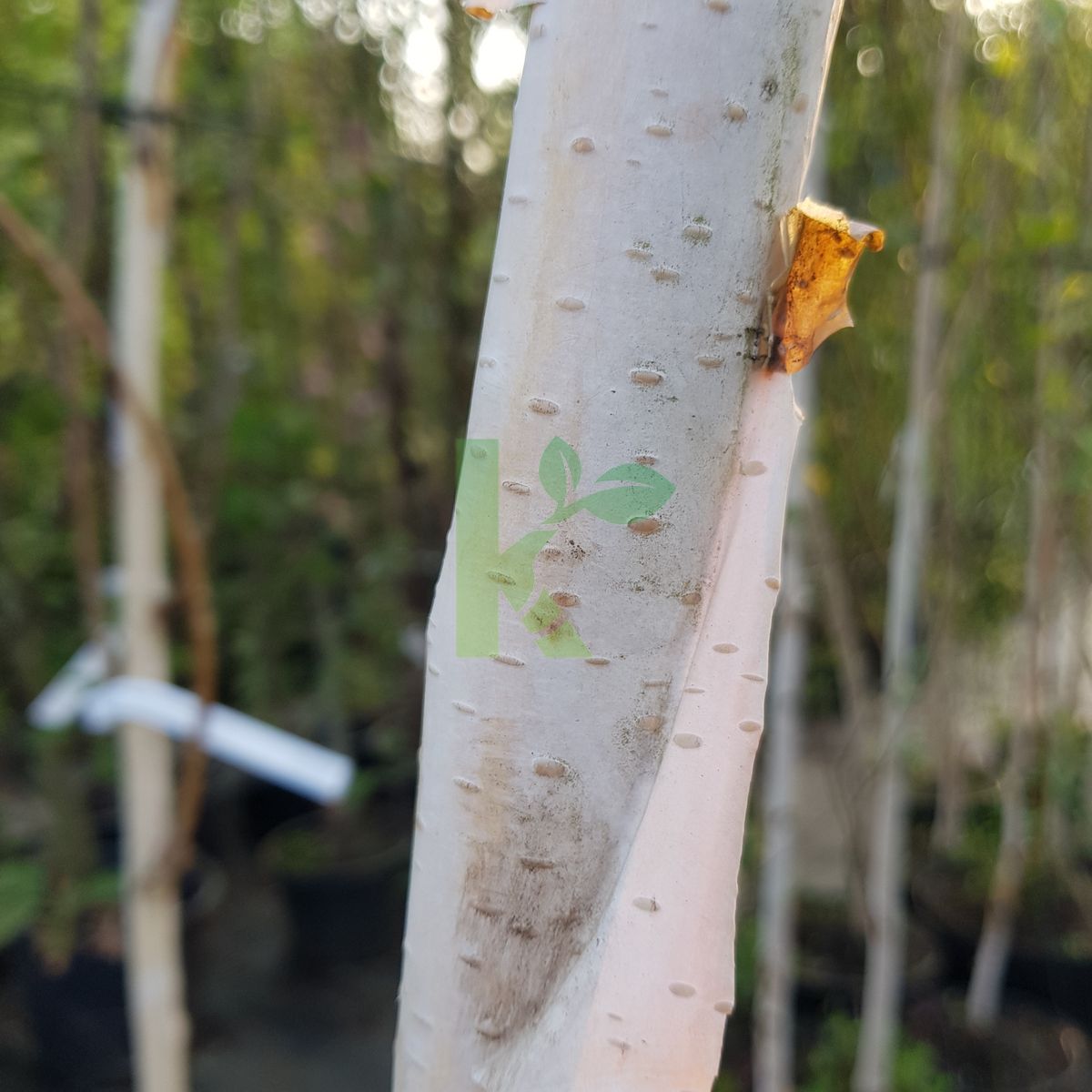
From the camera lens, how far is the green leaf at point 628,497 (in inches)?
15.2

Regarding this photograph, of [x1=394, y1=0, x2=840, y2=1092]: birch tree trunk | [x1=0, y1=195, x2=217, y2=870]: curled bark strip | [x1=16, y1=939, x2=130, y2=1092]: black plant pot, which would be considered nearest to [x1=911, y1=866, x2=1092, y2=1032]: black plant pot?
[x1=16, y1=939, x2=130, y2=1092]: black plant pot

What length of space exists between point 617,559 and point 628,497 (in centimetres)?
3

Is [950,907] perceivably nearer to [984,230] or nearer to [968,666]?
[968,666]

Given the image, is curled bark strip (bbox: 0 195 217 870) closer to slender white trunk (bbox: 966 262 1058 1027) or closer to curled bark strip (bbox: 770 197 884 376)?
curled bark strip (bbox: 770 197 884 376)

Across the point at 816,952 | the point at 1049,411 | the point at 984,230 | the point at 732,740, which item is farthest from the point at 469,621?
the point at 816,952

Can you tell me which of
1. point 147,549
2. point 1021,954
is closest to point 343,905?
point 1021,954

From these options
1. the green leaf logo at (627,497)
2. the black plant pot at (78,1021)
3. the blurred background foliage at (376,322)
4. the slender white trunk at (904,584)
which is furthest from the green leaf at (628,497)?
the black plant pot at (78,1021)

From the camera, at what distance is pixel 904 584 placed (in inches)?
57.4

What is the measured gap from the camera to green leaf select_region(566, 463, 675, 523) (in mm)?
386

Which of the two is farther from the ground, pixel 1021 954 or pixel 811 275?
pixel 811 275

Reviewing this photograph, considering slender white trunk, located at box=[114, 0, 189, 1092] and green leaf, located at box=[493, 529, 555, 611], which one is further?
slender white trunk, located at box=[114, 0, 189, 1092]

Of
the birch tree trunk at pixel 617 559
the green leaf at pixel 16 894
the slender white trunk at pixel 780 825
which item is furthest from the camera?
the slender white trunk at pixel 780 825

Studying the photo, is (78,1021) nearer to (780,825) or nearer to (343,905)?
(343,905)

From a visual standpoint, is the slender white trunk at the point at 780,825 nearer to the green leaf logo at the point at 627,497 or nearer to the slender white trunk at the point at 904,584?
the slender white trunk at the point at 904,584
